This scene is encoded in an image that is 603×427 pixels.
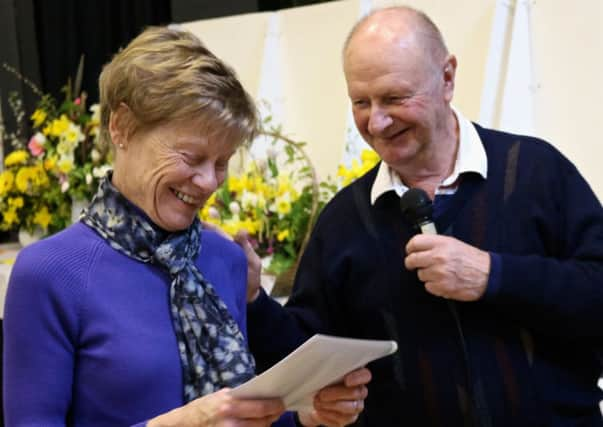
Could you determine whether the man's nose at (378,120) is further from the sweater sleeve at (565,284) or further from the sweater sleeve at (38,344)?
the sweater sleeve at (38,344)

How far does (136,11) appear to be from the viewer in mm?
3887

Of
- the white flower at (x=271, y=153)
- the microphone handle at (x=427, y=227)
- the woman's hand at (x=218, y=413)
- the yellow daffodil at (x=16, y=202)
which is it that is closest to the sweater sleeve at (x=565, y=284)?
the microphone handle at (x=427, y=227)

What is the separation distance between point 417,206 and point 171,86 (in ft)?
1.63

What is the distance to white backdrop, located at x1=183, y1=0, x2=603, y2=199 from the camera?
81.2 inches

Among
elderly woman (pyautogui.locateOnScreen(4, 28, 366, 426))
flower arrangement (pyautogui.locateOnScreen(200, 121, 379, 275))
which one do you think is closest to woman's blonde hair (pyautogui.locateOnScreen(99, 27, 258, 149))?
elderly woman (pyautogui.locateOnScreen(4, 28, 366, 426))

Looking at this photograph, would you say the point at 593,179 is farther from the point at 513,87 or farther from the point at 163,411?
the point at 163,411

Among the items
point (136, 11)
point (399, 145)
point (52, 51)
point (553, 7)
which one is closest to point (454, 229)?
point (399, 145)

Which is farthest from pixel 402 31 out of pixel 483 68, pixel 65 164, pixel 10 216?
pixel 10 216

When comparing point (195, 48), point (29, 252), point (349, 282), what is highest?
point (195, 48)

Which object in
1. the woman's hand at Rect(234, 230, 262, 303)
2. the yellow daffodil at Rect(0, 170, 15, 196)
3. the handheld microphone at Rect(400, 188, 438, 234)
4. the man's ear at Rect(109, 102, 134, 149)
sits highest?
the man's ear at Rect(109, 102, 134, 149)

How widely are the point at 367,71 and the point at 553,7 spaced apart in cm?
90

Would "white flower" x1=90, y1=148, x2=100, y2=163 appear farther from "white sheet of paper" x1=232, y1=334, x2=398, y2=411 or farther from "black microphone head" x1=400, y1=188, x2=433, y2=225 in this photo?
"white sheet of paper" x1=232, y1=334, x2=398, y2=411

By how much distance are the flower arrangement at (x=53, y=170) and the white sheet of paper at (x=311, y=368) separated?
6.29 ft

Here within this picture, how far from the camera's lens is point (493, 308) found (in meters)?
1.48
